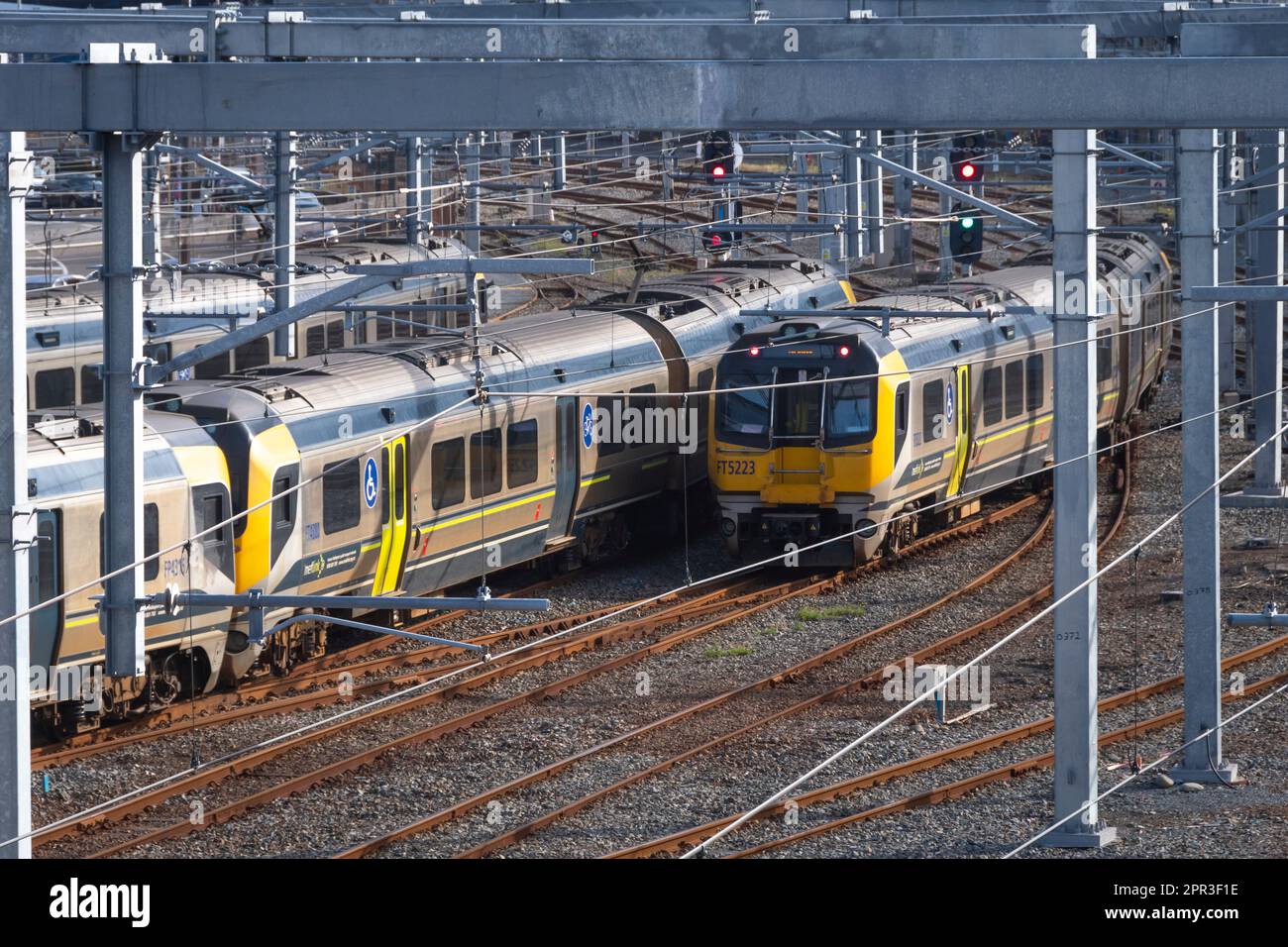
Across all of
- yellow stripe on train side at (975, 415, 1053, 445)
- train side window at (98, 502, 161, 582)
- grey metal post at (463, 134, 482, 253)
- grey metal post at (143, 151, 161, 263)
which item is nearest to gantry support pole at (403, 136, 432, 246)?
grey metal post at (463, 134, 482, 253)

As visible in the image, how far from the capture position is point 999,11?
1689 cm

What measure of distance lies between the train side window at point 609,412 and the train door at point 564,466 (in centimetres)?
48

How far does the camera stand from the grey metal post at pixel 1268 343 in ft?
70.0

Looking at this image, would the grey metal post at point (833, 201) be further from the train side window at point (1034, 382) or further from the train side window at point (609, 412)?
the train side window at point (609, 412)

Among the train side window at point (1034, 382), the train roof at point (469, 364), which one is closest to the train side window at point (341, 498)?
the train roof at point (469, 364)

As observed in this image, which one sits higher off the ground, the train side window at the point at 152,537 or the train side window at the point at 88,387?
the train side window at the point at 88,387

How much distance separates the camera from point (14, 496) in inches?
290

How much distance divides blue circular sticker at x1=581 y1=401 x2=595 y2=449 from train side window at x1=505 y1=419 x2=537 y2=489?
929 mm

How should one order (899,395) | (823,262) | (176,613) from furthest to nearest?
(823,262) < (899,395) < (176,613)

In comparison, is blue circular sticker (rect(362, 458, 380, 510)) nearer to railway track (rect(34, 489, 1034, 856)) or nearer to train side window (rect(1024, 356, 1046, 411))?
railway track (rect(34, 489, 1034, 856))

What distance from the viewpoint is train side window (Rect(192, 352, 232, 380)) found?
22.0 metres
